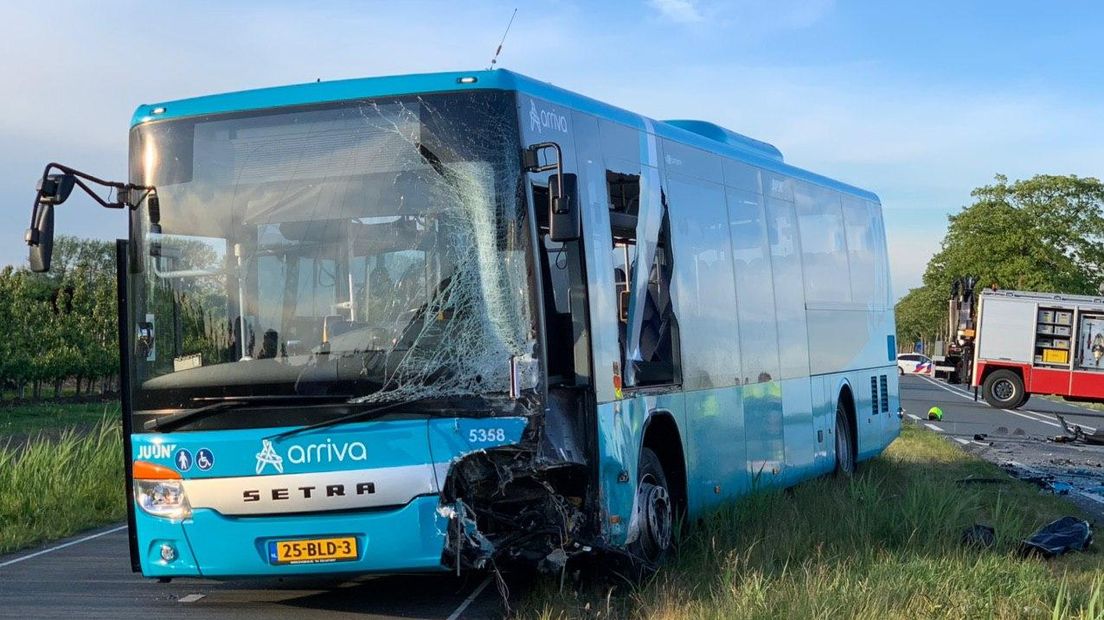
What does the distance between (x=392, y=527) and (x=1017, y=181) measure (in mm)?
92423

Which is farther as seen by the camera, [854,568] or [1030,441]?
[1030,441]

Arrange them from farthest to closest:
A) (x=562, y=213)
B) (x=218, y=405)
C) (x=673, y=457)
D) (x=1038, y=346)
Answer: (x=1038, y=346)
(x=673, y=457)
(x=218, y=405)
(x=562, y=213)

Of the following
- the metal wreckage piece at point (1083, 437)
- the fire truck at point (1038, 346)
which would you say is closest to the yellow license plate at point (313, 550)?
the metal wreckage piece at point (1083, 437)

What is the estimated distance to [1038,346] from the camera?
39.9 m

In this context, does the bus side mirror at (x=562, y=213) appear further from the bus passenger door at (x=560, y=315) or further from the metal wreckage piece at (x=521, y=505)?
the metal wreckage piece at (x=521, y=505)

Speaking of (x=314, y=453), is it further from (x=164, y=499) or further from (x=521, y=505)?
(x=521, y=505)

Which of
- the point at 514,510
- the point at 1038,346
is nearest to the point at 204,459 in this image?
the point at 514,510

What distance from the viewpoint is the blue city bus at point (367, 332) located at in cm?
766

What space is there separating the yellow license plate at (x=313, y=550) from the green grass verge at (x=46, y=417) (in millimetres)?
20956

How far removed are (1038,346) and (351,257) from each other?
116 feet

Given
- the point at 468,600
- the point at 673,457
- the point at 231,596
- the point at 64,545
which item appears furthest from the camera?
the point at 64,545

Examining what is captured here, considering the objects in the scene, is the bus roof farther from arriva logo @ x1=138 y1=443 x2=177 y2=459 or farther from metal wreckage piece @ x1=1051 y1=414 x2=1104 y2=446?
metal wreckage piece @ x1=1051 y1=414 x2=1104 y2=446

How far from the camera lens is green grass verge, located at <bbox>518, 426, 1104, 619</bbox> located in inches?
284

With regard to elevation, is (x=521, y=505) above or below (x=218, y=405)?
below
